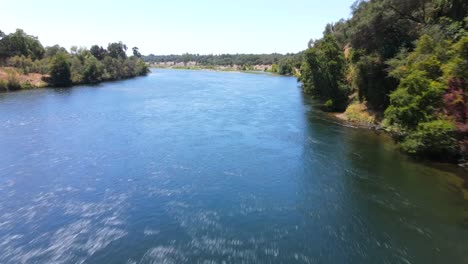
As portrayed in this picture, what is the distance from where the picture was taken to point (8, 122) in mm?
43188

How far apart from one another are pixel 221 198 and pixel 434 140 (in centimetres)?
1823

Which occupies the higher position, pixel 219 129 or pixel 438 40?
pixel 438 40

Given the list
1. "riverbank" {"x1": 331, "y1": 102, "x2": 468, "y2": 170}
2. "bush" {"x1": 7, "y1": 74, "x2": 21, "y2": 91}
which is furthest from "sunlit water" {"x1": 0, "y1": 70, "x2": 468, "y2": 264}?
"bush" {"x1": 7, "y1": 74, "x2": 21, "y2": 91}

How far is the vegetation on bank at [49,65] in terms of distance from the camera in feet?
283

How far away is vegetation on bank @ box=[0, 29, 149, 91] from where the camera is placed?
86188 millimetres

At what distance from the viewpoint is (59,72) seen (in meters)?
90.6

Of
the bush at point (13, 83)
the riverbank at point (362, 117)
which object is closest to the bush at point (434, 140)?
the riverbank at point (362, 117)

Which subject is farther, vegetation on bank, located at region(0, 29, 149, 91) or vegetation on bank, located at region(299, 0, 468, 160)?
vegetation on bank, located at region(0, 29, 149, 91)

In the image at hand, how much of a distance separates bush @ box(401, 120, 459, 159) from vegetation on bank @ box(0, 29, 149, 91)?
81978 mm

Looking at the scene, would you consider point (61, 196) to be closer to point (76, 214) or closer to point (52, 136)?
point (76, 214)

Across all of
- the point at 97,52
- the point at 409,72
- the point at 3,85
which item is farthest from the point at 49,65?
the point at 409,72

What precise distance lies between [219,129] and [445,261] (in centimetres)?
2789

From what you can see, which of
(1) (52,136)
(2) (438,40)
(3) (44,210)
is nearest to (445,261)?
(3) (44,210)

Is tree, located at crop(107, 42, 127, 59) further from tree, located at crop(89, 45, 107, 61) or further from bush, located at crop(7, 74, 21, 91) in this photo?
bush, located at crop(7, 74, 21, 91)
